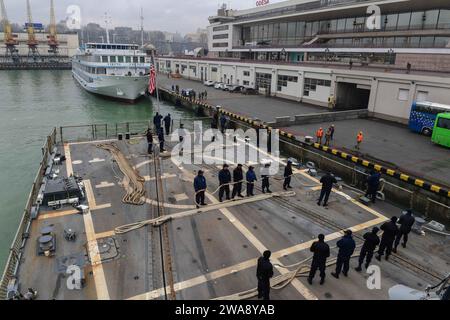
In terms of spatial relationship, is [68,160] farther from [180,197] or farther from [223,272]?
[223,272]

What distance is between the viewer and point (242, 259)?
9.91m

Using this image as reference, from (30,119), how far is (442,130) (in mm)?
40298

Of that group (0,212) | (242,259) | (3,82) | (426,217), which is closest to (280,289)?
(242,259)

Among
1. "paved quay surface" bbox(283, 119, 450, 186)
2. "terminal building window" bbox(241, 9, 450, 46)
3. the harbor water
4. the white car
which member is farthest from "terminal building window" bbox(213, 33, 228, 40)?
"paved quay surface" bbox(283, 119, 450, 186)

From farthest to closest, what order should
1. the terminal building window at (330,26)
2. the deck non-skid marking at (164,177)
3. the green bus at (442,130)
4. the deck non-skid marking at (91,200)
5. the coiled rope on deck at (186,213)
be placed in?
the terminal building window at (330,26)
the green bus at (442,130)
the deck non-skid marking at (164,177)
the deck non-skid marking at (91,200)
the coiled rope on deck at (186,213)

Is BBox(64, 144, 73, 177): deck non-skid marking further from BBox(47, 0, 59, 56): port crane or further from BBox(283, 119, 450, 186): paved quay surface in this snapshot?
BBox(47, 0, 59, 56): port crane

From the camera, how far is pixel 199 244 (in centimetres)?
1063

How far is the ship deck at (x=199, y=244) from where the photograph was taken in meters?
8.63

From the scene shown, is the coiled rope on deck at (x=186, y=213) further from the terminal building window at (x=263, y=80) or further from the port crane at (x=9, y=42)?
the port crane at (x=9, y=42)

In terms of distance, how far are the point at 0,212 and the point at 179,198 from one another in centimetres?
915

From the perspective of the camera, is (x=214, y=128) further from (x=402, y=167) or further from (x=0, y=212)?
(x=0, y=212)

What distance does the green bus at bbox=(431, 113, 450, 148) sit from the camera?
21.5 metres

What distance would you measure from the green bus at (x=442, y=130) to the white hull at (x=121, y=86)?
1442 inches

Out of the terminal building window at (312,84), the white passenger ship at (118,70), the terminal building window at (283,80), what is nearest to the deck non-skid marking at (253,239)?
the terminal building window at (312,84)
